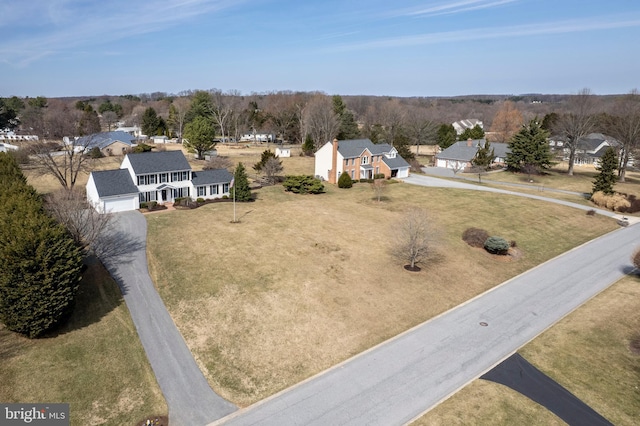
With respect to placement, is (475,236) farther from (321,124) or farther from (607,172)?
(321,124)

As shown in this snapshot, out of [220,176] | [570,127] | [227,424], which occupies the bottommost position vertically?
[227,424]

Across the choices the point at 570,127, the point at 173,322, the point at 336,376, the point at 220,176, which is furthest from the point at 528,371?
the point at 570,127

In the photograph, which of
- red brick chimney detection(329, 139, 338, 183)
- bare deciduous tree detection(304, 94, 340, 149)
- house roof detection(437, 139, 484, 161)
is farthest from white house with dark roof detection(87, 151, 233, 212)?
house roof detection(437, 139, 484, 161)

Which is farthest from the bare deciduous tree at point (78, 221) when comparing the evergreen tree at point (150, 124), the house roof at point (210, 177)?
the evergreen tree at point (150, 124)

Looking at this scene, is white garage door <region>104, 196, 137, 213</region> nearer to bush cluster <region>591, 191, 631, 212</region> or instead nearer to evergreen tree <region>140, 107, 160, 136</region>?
evergreen tree <region>140, 107, 160, 136</region>

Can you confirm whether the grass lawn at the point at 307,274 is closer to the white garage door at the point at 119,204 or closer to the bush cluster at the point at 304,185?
the bush cluster at the point at 304,185

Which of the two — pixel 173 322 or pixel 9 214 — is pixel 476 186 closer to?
pixel 173 322

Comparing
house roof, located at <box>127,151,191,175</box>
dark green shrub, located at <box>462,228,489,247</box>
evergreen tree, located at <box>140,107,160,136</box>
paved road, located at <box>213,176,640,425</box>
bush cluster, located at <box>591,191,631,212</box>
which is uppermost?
evergreen tree, located at <box>140,107,160,136</box>
